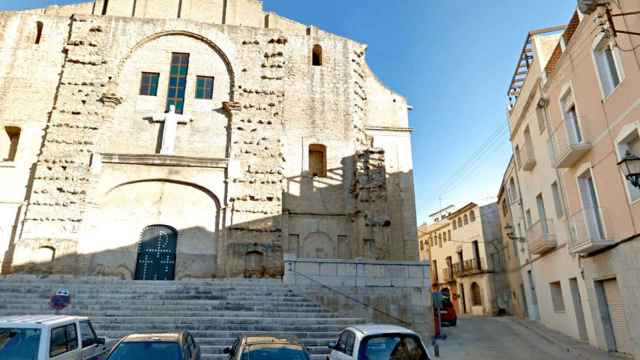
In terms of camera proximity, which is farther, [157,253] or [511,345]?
[157,253]

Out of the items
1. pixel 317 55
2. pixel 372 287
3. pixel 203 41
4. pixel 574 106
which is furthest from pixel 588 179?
pixel 203 41

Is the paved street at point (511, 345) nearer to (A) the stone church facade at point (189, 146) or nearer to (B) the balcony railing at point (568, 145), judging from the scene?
(A) the stone church facade at point (189, 146)

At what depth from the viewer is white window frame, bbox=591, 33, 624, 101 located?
33.7 ft

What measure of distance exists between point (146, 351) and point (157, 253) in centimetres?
1290

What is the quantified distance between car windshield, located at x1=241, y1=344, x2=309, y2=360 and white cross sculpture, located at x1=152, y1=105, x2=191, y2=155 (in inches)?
576

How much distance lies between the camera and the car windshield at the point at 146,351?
18.3 ft

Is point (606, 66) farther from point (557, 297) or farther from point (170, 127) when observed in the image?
point (170, 127)

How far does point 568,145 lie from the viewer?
12500 millimetres

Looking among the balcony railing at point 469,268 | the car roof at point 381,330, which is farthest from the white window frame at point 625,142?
the balcony railing at point 469,268

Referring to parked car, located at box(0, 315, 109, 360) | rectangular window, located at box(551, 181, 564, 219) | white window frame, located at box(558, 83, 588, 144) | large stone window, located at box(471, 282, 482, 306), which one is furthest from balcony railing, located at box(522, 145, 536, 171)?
parked car, located at box(0, 315, 109, 360)

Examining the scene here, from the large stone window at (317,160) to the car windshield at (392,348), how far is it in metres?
13.9

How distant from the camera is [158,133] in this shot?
19.2 meters

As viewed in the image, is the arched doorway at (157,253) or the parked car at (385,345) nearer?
the parked car at (385,345)

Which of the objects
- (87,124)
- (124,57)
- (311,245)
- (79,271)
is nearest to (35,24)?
(124,57)
